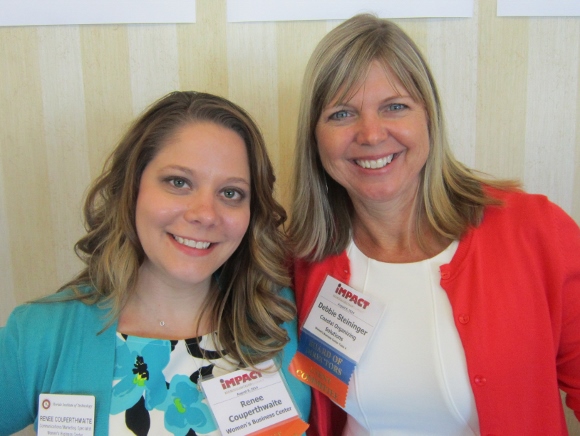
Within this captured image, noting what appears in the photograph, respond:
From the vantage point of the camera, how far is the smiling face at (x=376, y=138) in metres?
1.39

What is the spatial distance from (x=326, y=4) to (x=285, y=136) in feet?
1.67

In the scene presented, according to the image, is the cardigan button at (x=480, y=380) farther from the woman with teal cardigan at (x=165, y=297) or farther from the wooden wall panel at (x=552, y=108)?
the wooden wall panel at (x=552, y=108)

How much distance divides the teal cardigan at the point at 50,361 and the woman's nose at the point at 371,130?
2.91 ft

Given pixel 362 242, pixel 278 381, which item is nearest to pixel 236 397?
pixel 278 381

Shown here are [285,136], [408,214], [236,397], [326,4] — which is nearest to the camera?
[236,397]

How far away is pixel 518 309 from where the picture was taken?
1351 mm

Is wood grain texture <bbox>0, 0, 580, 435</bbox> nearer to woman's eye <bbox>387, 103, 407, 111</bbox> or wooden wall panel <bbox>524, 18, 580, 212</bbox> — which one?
wooden wall panel <bbox>524, 18, 580, 212</bbox>

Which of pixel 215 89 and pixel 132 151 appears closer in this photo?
pixel 132 151

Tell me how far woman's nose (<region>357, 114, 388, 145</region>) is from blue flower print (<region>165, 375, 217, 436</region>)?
2.76 feet

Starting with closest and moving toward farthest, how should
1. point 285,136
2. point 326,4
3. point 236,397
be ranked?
point 236,397 < point 326,4 < point 285,136

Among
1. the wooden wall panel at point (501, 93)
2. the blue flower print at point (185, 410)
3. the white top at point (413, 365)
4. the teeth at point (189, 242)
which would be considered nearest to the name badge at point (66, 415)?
the blue flower print at point (185, 410)

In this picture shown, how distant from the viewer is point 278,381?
1470 millimetres

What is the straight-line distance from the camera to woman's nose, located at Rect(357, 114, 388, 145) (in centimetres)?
138

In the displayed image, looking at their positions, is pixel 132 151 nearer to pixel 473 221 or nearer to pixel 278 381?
pixel 278 381
